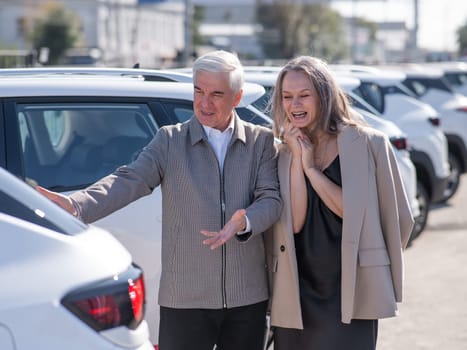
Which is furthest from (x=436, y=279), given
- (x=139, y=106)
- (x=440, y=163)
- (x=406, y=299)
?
(x=139, y=106)

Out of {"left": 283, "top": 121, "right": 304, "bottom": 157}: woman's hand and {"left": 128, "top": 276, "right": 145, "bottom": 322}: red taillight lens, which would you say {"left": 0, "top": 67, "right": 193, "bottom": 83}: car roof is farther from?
{"left": 128, "top": 276, "right": 145, "bottom": 322}: red taillight lens

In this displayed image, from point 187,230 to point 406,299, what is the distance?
4596 mm

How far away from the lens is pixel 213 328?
Answer: 3900 mm

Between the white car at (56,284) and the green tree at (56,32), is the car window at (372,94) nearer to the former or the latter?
the white car at (56,284)

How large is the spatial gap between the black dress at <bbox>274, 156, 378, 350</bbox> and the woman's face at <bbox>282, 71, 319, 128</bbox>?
211 millimetres

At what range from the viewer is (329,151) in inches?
156

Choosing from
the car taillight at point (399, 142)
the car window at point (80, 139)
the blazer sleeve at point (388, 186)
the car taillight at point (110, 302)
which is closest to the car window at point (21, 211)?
the car taillight at point (110, 302)

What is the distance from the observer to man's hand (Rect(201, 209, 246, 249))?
142 inches

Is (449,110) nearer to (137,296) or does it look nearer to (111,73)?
(111,73)

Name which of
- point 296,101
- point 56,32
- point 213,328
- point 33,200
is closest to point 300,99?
point 296,101

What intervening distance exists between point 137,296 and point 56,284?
0.32m

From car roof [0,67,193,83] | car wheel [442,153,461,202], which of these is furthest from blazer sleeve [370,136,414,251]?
car wheel [442,153,461,202]

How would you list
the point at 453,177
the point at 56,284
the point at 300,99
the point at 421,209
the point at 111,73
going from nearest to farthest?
the point at 56,284 < the point at 300,99 < the point at 111,73 < the point at 421,209 < the point at 453,177

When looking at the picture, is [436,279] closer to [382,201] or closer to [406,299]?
[406,299]
